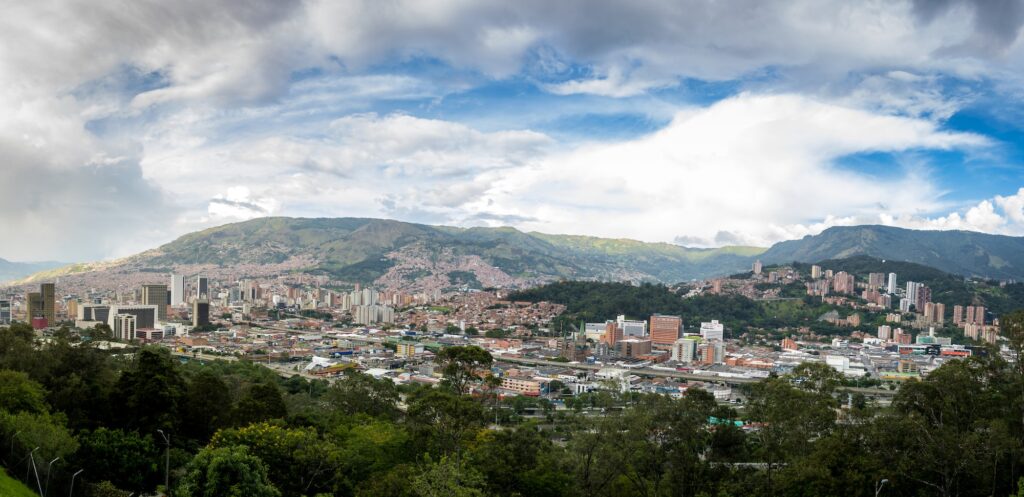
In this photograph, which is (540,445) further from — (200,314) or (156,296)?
(156,296)

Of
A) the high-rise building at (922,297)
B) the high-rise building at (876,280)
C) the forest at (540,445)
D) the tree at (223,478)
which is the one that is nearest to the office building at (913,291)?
the high-rise building at (922,297)

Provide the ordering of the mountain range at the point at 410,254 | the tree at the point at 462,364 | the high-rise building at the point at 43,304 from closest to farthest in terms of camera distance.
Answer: the tree at the point at 462,364 < the high-rise building at the point at 43,304 < the mountain range at the point at 410,254

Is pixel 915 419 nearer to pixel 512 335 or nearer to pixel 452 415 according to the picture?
pixel 452 415

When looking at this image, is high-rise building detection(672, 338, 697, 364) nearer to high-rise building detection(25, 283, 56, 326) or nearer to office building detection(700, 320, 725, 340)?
office building detection(700, 320, 725, 340)

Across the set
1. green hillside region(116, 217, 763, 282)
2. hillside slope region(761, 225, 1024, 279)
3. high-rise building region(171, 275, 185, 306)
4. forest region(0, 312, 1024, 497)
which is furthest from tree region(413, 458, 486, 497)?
hillside slope region(761, 225, 1024, 279)

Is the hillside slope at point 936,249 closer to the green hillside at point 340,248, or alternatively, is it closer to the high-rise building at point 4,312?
the green hillside at point 340,248

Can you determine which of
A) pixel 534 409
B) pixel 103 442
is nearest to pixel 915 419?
pixel 103 442
